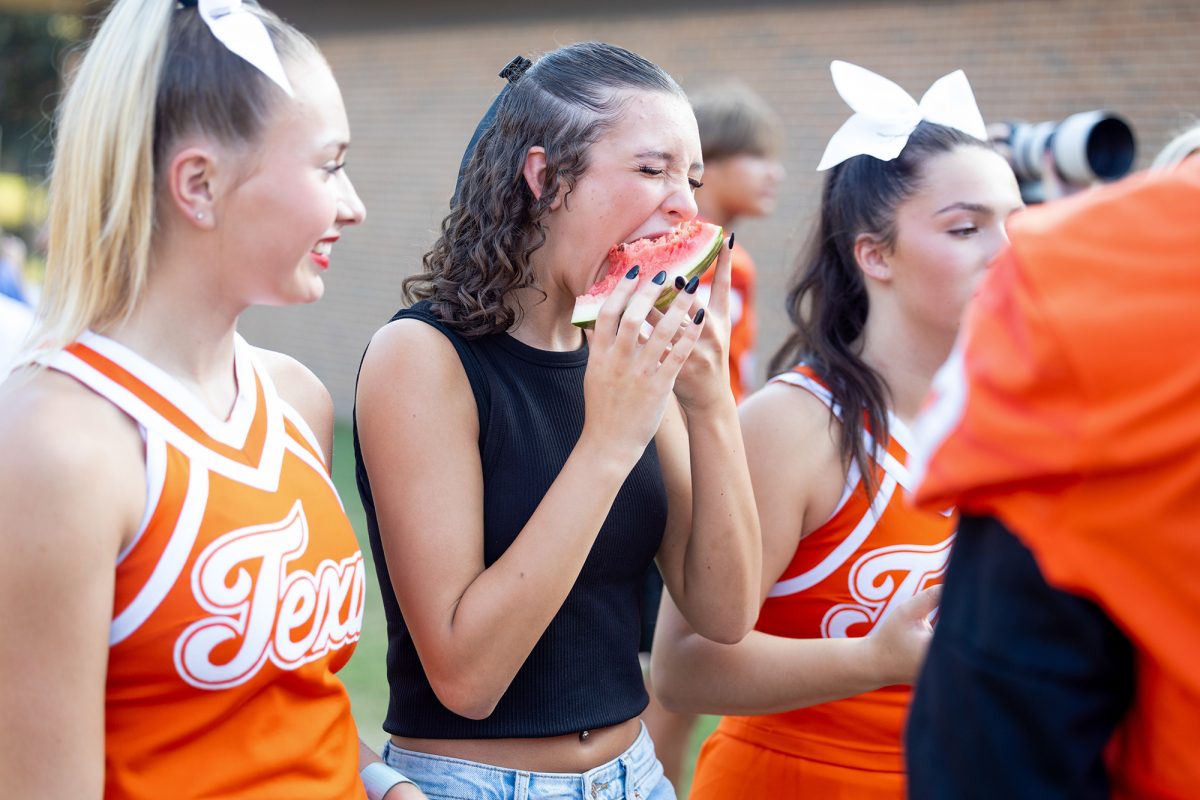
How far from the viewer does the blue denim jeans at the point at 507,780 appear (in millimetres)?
2062

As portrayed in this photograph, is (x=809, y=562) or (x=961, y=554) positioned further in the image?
(x=809, y=562)

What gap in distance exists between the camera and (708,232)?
2314mm

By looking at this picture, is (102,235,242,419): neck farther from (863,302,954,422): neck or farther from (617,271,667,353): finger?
(863,302,954,422): neck

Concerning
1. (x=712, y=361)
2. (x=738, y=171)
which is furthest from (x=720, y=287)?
(x=738, y=171)

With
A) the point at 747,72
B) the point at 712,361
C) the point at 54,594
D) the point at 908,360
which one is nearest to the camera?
the point at 54,594

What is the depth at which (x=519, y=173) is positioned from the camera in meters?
2.21

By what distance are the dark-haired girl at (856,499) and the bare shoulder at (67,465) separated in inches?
54.2

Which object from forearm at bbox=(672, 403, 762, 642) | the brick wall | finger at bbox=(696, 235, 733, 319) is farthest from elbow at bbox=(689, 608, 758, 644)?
the brick wall

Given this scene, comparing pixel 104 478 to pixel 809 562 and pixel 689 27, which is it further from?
pixel 689 27

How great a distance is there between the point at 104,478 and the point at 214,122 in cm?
56

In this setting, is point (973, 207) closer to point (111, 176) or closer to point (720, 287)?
point (720, 287)

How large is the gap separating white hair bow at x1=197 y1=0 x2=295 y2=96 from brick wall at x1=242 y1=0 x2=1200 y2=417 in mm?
2087

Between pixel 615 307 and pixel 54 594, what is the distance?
1028 mm

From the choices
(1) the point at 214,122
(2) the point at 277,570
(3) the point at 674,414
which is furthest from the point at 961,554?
(3) the point at 674,414
